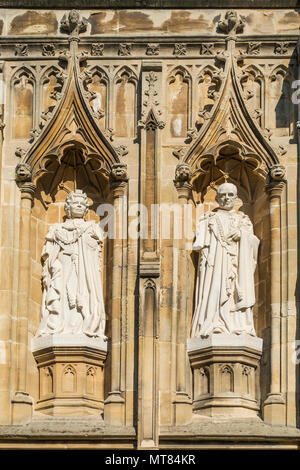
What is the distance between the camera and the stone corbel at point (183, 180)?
86.6 ft

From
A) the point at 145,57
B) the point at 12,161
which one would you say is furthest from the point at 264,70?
the point at 12,161

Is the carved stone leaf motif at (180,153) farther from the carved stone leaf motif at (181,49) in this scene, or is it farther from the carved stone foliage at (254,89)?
the carved stone leaf motif at (181,49)

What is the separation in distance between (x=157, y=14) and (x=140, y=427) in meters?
5.47

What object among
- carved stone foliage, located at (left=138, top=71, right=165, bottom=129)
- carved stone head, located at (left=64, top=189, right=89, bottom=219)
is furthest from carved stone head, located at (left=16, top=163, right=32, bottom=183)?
carved stone foliage, located at (left=138, top=71, right=165, bottom=129)

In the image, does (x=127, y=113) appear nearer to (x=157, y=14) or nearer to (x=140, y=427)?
(x=157, y=14)

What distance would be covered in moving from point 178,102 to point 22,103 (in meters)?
1.96

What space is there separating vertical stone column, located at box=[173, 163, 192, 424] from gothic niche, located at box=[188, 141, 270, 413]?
18 centimetres

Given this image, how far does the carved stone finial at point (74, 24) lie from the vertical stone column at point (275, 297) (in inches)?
119

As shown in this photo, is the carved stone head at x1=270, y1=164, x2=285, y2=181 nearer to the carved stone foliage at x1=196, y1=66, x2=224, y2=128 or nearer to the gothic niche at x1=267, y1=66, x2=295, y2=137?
the gothic niche at x1=267, y1=66, x2=295, y2=137

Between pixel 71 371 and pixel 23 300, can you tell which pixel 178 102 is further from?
pixel 71 371

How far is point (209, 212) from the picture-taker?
26578 millimetres

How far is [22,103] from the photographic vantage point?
27031 mm

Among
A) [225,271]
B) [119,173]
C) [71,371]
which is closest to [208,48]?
[119,173]

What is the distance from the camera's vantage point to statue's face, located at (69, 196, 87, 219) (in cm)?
2662
